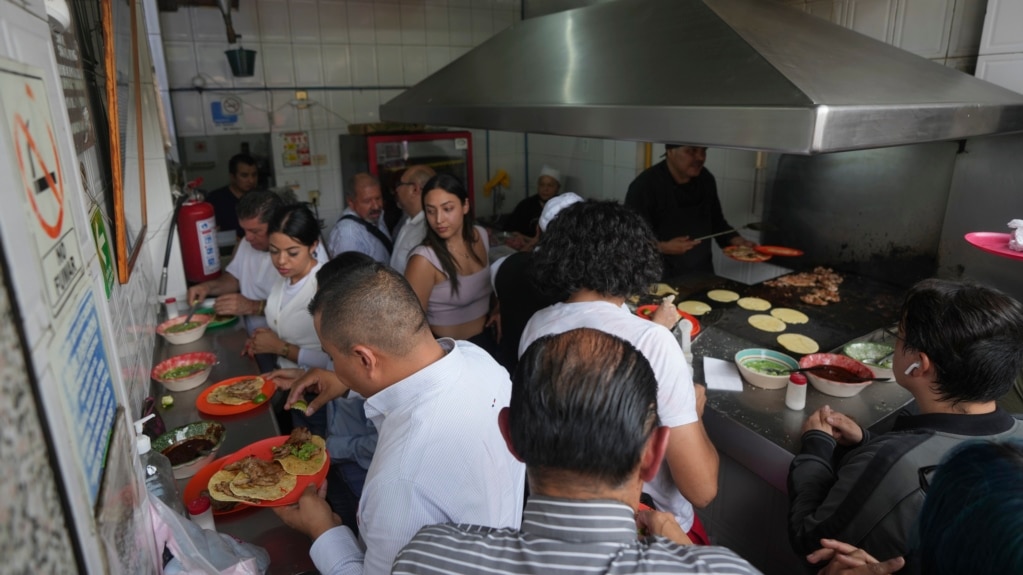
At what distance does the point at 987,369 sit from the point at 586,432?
1128 millimetres

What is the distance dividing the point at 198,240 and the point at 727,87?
298cm

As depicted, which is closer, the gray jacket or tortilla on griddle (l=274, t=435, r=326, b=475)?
the gray jacket

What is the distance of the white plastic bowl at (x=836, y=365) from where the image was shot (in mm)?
2004

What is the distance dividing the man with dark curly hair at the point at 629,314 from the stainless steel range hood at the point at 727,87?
30 cm

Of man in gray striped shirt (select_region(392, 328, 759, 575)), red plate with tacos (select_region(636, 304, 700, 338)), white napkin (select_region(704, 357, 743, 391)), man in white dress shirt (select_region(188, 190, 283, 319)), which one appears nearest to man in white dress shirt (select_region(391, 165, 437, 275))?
man in white dress shirt (select_region(188, 190, 283, 319))

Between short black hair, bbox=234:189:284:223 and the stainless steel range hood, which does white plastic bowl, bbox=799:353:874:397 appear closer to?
the stainless steel range hood

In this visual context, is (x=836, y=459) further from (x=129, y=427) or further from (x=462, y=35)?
(x=462, y=35)

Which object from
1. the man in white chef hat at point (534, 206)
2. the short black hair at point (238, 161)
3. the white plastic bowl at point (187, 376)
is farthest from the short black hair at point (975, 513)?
the short black hair at point (238, 161)

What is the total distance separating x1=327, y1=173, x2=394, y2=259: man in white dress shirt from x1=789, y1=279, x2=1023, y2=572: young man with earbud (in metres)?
2.52

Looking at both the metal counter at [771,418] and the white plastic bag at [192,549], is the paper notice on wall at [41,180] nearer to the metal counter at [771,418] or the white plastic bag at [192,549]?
the white plastic bag at [192,549]

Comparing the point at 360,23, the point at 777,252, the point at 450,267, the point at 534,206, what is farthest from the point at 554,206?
the point at 360,23

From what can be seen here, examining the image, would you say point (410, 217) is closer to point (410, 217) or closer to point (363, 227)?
point (410, 217)

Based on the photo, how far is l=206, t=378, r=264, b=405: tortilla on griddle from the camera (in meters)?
2.24

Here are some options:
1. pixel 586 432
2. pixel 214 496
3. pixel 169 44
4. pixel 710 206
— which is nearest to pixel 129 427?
pixel 214 496
